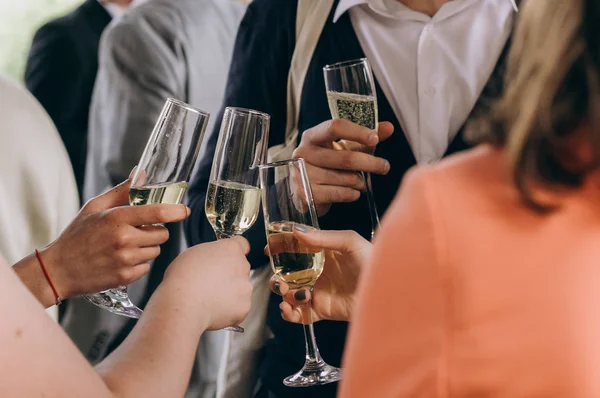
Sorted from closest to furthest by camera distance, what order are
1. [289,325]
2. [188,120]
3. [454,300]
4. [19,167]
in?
1. [454,300]
2. [188,120]
3. [289,325]
4. [19,167]

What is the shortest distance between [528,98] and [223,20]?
2.18 metres

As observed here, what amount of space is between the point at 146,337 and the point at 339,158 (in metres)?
0.65

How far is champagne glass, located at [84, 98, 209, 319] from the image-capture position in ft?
4.77

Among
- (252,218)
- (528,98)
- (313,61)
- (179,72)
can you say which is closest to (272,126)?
(313,61)

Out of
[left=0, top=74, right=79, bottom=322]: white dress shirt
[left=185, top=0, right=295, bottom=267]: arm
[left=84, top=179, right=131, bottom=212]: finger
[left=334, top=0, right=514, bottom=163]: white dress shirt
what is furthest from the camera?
[left=0, top=74, right=79, bottom=322]: white dress shirt

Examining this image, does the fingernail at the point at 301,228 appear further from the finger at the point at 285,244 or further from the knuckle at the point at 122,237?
the knuckle at the point at 122,237

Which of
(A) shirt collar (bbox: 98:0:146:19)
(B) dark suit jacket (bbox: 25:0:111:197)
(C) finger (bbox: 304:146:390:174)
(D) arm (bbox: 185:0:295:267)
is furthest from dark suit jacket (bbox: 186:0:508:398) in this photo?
(A) shirt collar (bbox: 98:0:146:19)

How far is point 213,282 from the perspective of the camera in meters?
1.22

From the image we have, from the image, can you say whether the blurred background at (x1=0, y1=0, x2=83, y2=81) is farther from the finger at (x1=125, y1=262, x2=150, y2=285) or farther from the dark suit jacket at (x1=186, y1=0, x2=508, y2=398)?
the finger at (x1=125, y1=262, x2=150, y2=285)

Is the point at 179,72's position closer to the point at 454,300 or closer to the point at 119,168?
the point at 119,168

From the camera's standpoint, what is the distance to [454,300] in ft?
2.28

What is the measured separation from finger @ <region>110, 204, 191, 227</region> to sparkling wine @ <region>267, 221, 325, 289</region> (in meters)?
0.16

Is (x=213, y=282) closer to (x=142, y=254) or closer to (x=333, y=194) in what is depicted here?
(x=142, y=254)

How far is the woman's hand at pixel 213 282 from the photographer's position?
1160mm
